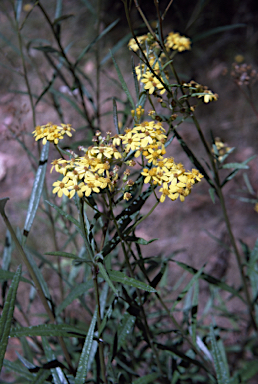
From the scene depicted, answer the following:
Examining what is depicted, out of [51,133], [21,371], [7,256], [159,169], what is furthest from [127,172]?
[21,371]

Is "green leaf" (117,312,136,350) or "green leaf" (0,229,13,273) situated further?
"green leaf" (0,229,13,273)

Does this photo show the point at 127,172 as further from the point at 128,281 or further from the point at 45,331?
the point at 45,331

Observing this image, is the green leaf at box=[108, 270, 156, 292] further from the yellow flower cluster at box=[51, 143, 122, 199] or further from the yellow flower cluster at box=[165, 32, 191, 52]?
the yellow flower cluster at box=[165, 32, 191, 52]

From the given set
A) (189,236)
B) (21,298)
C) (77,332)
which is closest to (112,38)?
(189,236)

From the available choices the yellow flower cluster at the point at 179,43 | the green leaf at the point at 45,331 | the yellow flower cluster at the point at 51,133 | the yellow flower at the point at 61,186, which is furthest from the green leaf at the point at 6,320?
the yellow flower cluster at the point at 179,43

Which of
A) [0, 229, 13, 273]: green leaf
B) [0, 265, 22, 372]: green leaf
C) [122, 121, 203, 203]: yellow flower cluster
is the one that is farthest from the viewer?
[0, 229, 13, 273]: green leaf

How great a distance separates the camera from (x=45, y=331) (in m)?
0.69

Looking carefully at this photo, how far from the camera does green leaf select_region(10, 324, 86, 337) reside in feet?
2.20

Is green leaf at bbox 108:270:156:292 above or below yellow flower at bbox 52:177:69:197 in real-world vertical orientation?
below

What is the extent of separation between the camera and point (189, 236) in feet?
7.49

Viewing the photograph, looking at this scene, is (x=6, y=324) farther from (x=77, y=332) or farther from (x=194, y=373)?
(x=194, y=373)

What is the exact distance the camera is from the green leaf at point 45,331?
2.20 feet

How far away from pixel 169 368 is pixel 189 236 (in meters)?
1.19

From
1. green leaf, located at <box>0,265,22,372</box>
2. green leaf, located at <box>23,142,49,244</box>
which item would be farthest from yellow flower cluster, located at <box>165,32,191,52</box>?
green leaf, located at <box>0,265,22,372</box>
